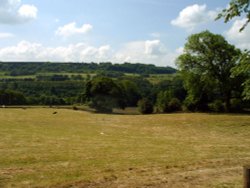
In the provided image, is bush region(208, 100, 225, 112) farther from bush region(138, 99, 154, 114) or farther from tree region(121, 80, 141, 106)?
tree region(121, 80, 141, 106)

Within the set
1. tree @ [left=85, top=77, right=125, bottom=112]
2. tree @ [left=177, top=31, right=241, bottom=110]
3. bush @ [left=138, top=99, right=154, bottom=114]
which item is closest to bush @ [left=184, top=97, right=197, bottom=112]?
tree @ [left=177, top=31, right=241, bottom=110]

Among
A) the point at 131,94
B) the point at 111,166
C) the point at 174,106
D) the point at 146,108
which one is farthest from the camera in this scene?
the point at 131,94

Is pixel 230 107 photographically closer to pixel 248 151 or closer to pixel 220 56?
pixel 220 56

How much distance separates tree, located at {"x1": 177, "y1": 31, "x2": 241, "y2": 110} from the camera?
54.6m

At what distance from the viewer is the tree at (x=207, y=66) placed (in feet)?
179

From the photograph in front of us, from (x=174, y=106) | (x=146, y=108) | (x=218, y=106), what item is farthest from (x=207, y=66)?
(x=146, y=108)

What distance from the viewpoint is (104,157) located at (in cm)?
1819

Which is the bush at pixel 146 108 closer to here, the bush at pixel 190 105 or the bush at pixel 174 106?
the bush at pixel 174 106

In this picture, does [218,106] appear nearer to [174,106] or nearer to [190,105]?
[190,105]

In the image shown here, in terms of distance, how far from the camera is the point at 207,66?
54.9 m

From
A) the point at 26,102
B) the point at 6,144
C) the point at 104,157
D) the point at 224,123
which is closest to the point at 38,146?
the point at 6,144

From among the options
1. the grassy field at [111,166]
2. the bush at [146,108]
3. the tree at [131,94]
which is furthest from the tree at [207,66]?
the tree at [131,94]

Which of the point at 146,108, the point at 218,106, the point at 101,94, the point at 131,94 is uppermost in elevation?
the point at 131,94

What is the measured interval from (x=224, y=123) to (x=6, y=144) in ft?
80.7
